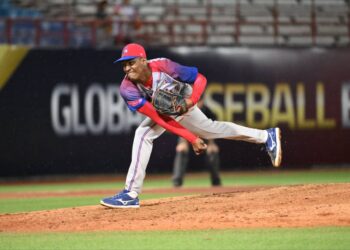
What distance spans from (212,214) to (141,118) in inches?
379

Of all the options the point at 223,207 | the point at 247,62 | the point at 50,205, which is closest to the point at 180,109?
the point at 223,207

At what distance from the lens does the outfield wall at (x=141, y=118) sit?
18375 millimetres

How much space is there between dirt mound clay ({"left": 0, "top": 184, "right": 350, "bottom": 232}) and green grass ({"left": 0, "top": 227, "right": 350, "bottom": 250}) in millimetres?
388

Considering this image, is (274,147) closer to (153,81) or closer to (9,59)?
(153,81)

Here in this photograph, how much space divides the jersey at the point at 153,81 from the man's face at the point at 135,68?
146mm

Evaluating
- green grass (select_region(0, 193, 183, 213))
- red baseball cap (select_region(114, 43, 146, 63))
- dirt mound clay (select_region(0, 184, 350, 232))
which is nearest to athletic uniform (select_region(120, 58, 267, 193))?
red baseball cap (select_region(114, 43, 146, 63))

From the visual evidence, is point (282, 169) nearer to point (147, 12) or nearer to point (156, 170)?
point (156, 170)

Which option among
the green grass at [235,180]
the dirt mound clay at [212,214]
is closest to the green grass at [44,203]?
the green grass at [235,180]

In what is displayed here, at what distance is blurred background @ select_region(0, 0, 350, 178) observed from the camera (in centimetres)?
1842

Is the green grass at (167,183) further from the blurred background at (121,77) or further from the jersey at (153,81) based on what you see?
the jersey at (153,81)

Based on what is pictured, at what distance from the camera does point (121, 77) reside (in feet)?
62.4

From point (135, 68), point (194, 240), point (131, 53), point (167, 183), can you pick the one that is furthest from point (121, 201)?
point (167, 183)

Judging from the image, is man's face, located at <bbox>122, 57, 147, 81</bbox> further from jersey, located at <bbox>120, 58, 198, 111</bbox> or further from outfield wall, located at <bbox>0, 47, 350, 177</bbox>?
outfield wall, located at <bbox>0, 47, 350, 177</bbox>

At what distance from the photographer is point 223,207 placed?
392 inches
